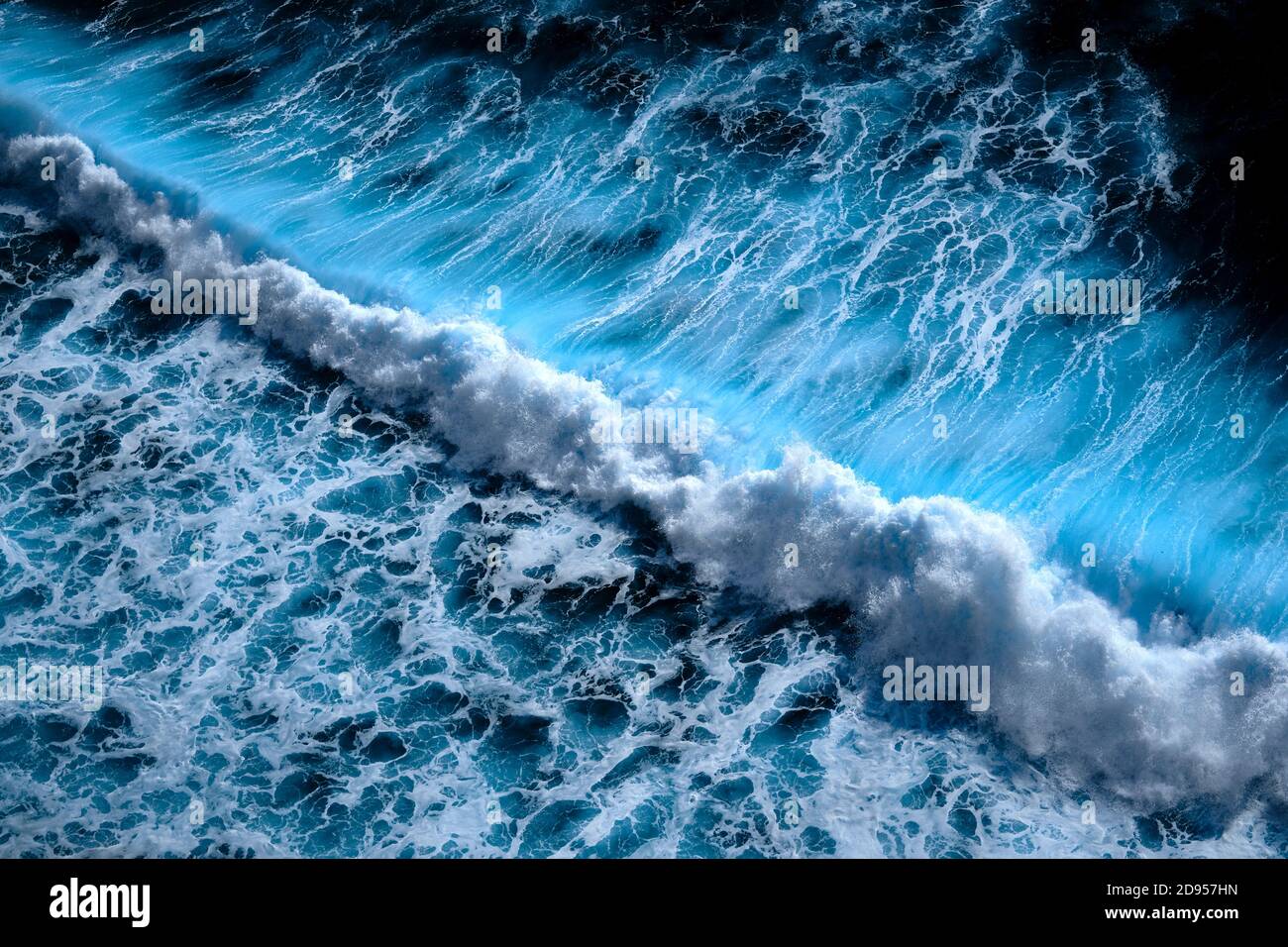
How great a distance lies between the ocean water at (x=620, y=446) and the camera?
18672mm

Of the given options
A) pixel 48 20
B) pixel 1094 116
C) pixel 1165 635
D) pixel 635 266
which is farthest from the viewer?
pixel 48 20

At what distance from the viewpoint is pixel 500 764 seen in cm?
1888

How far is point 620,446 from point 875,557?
14.0ft

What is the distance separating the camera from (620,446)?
73.9 ft

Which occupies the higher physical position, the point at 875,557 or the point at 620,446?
the point at 620,446

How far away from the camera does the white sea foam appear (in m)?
18.8

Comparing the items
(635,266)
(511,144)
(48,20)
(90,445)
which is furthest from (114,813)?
(48,20)

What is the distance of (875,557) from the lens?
20.9 m

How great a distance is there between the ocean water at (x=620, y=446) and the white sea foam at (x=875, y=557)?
0.21 feet

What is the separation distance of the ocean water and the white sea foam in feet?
0.21

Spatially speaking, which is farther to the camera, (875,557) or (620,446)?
(620,446)
